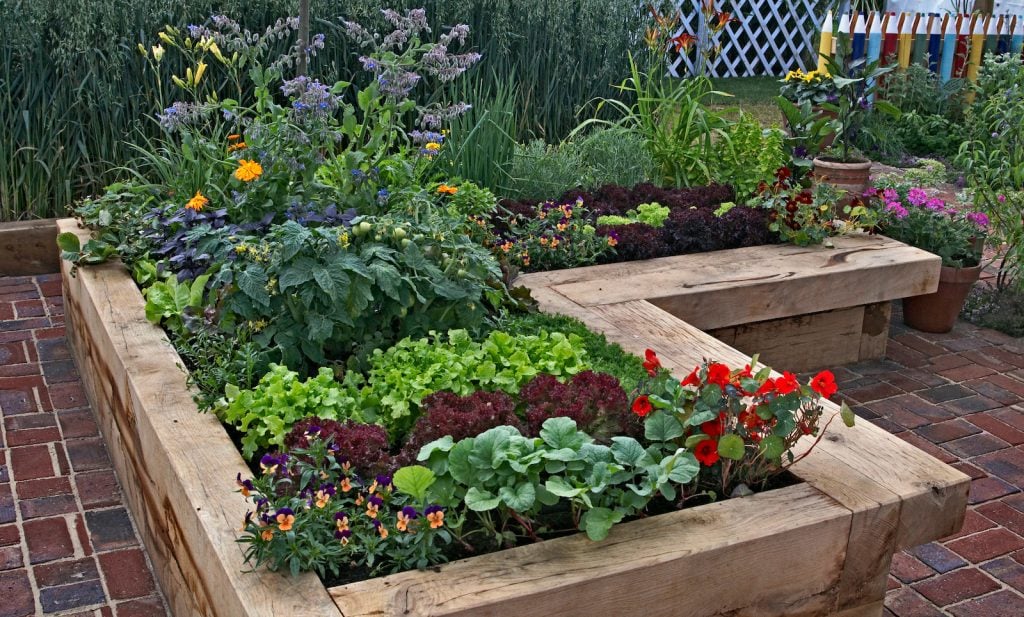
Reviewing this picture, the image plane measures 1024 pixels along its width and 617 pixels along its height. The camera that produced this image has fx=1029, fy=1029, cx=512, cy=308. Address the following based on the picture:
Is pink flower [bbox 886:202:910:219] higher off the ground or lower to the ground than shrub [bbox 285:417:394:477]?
lower

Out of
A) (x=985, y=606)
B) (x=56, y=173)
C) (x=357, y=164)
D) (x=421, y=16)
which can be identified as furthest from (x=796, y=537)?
(x=56, y=173)

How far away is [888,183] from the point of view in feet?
17.7

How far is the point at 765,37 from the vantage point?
44.8ft

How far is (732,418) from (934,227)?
3.05 metres

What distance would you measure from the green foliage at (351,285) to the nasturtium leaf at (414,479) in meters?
0.83

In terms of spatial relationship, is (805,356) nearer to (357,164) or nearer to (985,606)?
(985,606)

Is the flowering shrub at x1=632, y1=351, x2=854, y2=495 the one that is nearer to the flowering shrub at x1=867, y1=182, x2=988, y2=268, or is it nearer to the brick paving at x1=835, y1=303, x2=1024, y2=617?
the brick paving at x1=835, y1=303, x2=1024, y2=617

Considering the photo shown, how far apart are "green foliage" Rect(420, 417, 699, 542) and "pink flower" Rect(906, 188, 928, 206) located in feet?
10.9

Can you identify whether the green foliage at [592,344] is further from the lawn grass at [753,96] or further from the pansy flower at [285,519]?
the lawn grass at [753,96]

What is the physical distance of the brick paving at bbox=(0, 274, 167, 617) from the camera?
9.52 ft

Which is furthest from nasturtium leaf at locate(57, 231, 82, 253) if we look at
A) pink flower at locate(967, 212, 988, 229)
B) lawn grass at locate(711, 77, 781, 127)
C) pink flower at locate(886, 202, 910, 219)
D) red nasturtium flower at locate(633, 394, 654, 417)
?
lawn grass at locate(711, 77, 781, 127)

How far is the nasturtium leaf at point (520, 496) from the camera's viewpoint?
7.15 feet

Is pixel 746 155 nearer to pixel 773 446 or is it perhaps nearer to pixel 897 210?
pixel 897 210

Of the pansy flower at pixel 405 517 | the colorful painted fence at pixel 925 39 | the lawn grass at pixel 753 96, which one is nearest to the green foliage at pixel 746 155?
the pansy flower at pixel 405 517
